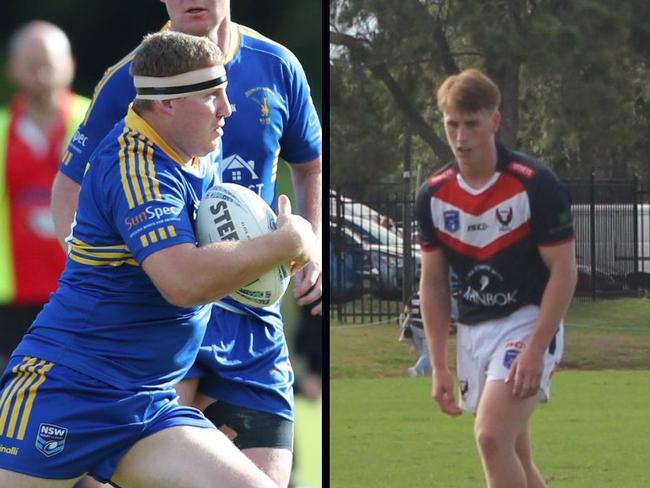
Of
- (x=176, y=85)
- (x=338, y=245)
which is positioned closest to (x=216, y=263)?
(x=176, y=85)

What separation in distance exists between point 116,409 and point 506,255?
2.56 meters

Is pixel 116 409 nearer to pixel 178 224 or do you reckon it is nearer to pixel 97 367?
pixel 97 367

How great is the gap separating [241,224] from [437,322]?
2346 mm

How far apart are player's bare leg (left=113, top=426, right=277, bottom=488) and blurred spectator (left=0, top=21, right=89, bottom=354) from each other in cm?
286

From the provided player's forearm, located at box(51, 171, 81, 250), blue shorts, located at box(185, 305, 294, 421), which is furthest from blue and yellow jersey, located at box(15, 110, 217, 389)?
player's forearm, located at box(51, 171, 81, 250)

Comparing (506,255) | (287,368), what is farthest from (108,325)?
(506,255)

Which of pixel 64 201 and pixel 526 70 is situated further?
pixel 526 70

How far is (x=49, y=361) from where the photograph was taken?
3158mm

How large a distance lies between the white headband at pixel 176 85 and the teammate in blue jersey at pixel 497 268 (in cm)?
221

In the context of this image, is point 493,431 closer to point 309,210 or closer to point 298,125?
point 309,210

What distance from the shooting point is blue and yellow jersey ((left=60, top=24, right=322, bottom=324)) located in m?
4.18

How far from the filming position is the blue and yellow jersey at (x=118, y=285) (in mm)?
3076

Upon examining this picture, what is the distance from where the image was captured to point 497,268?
5367 millimetres

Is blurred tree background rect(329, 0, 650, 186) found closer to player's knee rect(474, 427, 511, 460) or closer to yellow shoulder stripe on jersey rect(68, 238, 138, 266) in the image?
player's knee rect(474, 427, 511, 460)
